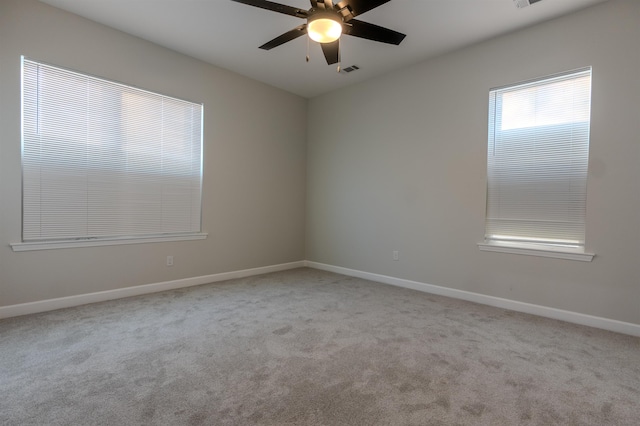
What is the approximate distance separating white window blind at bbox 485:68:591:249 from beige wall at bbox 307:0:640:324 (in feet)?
0.31

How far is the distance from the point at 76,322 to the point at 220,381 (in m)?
1.81

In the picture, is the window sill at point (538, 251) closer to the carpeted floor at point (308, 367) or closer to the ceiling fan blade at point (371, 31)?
the carpeted floor at point (308, 367)

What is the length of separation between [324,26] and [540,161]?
2595 millimetres

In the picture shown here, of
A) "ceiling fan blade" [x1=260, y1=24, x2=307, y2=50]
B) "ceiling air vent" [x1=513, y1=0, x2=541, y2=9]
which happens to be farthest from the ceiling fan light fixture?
"ceiling air vent" [x1=513, y1=0, x2=541, y2=9]

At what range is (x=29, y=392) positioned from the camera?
177 cm

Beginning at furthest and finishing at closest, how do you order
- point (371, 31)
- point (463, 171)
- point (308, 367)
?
point (463, 171)
point (371, 31)
point (308, 367)

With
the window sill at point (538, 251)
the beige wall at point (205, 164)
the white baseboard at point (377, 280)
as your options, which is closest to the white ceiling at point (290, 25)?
the beige wall at point (205, 164)

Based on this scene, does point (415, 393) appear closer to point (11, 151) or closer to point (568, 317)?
point (568, 317)

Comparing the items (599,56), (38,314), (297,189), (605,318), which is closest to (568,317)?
(605,318)

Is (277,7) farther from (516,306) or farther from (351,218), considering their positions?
(516,306)

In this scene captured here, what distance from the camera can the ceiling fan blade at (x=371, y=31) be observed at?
235 cm

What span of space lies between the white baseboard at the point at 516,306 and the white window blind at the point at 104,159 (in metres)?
2.82

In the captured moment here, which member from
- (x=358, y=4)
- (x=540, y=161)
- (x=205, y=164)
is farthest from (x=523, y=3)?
(x=205, y=164)

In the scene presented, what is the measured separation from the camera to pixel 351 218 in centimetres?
495
